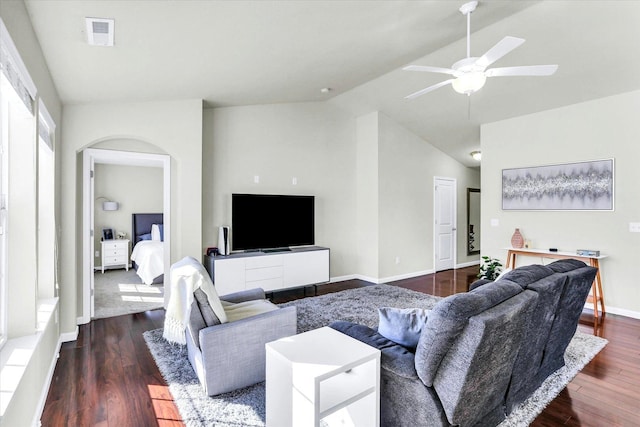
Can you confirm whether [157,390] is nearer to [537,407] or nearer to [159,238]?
[537,407]

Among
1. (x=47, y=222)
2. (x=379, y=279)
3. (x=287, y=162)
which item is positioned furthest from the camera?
(x=379, y=279)

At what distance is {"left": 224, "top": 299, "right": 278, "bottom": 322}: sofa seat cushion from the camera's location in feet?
8.96

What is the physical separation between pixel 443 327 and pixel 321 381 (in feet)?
2.10

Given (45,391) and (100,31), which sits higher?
(100,31)

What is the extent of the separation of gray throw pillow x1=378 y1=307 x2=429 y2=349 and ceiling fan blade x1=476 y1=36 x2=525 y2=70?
72.8 inches

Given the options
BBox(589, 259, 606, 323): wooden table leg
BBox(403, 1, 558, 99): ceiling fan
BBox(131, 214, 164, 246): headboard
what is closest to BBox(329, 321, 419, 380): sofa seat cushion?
BBox(403, 1, 558, 99): ceiling fan

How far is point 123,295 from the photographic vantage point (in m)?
5.05

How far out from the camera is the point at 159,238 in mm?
7082

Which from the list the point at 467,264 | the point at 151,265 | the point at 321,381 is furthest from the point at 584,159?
the point at 151,265

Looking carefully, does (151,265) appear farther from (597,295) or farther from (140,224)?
(597,295)

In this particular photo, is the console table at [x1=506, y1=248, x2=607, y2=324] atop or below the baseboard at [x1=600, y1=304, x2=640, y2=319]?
atop

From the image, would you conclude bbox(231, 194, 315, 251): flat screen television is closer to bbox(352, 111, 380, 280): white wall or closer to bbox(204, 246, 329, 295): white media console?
bbox(204, 246, 329, 295): white media console

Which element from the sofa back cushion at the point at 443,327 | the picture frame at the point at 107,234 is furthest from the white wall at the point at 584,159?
the picture frame at the point at 107,234

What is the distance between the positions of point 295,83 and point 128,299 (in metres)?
3.75
